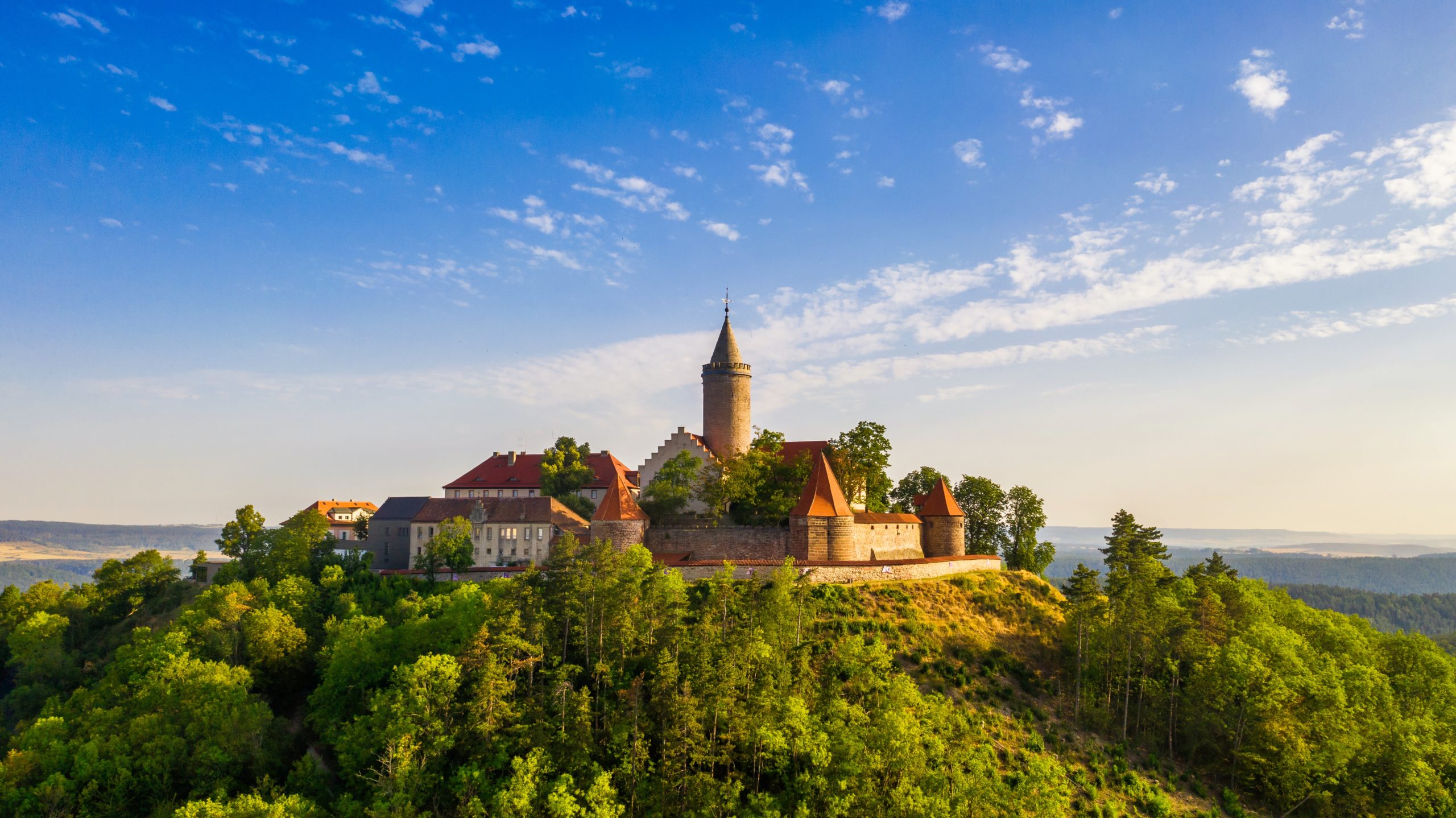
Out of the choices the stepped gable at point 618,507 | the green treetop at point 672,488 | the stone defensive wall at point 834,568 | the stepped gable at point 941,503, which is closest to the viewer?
the stone defensive wall at point 834,568

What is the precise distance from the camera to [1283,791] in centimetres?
4644

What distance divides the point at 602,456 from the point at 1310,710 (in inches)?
2219

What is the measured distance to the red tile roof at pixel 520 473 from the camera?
75.8 meters

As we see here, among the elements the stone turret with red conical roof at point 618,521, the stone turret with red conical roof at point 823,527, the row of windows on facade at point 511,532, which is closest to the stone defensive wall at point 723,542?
the stone turret with red conical roof at point 823,527

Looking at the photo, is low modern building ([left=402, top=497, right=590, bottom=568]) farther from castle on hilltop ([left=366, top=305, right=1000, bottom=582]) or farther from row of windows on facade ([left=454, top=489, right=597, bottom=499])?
row of windows on facade ([left=454, top=489, right=597, bottom=499])

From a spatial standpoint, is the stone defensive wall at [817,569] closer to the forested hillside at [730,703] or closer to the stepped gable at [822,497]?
the forested hillside at [730,703]

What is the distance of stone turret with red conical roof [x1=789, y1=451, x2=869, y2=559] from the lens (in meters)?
56.8

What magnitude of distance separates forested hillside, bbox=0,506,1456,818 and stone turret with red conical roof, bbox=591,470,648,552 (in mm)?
6111

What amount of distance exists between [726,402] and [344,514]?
44.9 metres

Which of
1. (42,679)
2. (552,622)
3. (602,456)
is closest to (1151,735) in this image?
(552,622)

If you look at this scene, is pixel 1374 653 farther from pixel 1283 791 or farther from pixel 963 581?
pixel 963 581

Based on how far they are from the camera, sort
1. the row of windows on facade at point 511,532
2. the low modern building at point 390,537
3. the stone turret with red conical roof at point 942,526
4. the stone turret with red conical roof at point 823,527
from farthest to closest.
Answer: the low modern building at point 390,537 → the stone turret with red conical roof at point 942,526 → the row of windows on facade at point 511,532 → the stone turret with red conical roof at point 823,527

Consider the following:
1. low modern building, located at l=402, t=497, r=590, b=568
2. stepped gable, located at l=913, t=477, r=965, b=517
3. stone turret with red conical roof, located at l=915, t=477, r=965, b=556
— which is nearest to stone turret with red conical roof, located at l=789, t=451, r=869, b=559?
stone turret with red conical roof, located at l=915, t=477, r=965, b=556

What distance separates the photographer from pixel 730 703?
38062 millimetres
